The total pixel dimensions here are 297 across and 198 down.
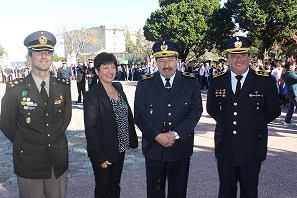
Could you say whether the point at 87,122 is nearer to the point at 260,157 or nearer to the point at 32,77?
the point at 32,77

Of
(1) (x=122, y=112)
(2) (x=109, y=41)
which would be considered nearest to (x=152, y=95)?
(1) (x=122, y=112)

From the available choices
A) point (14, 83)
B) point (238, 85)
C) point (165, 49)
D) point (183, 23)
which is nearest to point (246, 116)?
point (238, 85)

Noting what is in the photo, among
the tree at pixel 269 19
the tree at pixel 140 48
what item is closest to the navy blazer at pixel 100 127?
the tree at pixel 269 19

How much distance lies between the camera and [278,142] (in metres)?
7.03

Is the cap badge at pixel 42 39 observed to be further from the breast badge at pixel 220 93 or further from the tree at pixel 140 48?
the tree at pixel 140 48

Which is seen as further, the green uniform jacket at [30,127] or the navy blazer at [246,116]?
the navy blazer at [246,116]

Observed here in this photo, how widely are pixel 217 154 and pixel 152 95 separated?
995 millimetres

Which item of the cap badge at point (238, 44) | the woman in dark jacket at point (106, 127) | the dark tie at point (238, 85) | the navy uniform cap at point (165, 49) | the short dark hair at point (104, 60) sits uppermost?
the cap badge at point (238, 44)

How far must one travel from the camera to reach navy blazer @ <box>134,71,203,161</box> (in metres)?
3.30

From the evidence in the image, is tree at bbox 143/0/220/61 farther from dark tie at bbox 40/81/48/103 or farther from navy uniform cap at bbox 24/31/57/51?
dark tie at bbox 40/81/48/103

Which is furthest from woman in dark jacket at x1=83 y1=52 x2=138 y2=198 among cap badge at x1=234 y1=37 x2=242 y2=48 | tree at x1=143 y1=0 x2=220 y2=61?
tree at x1=143 y1=0 x2=220 y2=61

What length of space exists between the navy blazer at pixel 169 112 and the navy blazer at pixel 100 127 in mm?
294

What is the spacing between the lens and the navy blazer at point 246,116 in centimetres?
341

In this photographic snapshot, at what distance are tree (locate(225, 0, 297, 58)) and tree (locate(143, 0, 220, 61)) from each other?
Answer: 733cm
